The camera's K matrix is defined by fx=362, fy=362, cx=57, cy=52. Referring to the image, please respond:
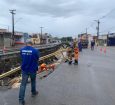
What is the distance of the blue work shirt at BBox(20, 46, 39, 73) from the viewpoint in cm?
1029

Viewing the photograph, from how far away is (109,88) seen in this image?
533 inches

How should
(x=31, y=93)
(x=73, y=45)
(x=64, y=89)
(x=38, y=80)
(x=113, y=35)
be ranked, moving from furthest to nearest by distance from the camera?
(x=113, y=35) → (x=73, y=45) → (x=38, y=80) → (x=64, y=89) → (x=31, y=93)

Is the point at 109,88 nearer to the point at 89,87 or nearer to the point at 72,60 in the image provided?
the point at 89,87

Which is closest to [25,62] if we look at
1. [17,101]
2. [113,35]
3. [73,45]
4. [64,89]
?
[17,101]

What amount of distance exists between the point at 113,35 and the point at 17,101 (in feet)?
397

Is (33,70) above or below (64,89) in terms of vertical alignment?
above

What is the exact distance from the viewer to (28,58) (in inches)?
406

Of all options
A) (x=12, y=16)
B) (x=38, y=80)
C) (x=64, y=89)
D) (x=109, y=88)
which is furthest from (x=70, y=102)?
(x=12, y=16)

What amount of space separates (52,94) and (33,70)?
1498 mm

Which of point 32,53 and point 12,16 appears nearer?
point 32,53

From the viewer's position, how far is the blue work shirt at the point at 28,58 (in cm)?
1029

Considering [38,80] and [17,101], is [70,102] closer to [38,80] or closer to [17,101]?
[17,101]

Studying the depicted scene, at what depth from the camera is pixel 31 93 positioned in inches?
451

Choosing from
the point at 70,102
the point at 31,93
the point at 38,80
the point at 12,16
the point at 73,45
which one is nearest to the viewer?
the point at 70,102
